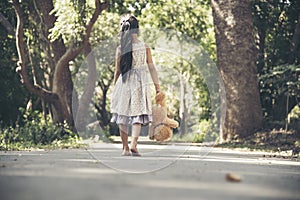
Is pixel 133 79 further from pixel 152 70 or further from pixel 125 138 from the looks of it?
pixel 125 138

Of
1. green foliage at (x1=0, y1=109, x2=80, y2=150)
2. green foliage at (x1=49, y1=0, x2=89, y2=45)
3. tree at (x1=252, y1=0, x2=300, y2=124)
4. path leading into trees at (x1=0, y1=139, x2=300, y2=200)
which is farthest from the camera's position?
green foliage at (x1=49, y1=0, x2=89, y2=45)

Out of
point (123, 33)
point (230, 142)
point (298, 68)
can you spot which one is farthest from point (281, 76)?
point (123, 33)

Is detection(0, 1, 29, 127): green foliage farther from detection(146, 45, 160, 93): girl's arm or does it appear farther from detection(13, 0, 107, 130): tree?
detection(146, 45, 160, 93): girl's arm

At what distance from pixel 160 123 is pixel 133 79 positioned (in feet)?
2.82

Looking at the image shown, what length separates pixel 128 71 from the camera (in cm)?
858

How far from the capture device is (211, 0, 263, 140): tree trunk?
551 inches

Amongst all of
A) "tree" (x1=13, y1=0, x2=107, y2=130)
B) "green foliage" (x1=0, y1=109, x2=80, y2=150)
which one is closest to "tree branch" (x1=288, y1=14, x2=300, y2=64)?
"tree" (x1=13, y1=0, x2=107, y2=130)

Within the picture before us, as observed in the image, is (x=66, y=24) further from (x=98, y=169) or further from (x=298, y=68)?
(x=98, y=169)

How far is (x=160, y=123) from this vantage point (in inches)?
355

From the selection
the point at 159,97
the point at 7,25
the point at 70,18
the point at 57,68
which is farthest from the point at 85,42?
the point at 159,97

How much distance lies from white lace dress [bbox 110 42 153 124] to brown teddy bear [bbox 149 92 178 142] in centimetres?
22

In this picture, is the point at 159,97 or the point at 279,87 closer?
the point at 159,97

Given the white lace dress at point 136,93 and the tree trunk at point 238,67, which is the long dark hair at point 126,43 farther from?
the tree trunk at point 238,67

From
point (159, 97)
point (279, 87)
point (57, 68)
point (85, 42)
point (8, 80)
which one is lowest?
point (159, 97)
